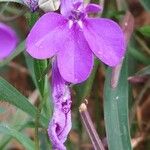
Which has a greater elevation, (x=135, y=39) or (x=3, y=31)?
(x=3, y=31)

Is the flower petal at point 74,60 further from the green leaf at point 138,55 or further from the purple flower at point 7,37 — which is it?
the green leaf at point 138,55

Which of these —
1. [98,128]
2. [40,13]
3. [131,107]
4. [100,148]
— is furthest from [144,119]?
[40,13]

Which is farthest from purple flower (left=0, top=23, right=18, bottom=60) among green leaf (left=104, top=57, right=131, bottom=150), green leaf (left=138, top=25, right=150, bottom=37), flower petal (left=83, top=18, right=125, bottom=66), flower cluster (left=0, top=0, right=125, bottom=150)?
green leaf (left=138, top=25, right=150, bottom=37)

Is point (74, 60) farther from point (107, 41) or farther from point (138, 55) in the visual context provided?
point (138, 55)

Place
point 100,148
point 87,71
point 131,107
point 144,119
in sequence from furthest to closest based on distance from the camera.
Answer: point 144,119 → point 131,107 → point 100,148 → point 87,71

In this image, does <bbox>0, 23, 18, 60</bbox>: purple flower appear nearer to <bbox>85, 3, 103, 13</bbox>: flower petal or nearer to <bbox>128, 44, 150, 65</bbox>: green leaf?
<bbox>85, 3, 103, 13</bbox>: flower petal

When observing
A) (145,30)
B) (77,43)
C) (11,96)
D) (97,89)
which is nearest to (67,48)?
(77,43)

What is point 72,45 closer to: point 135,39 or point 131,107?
point 131,107
